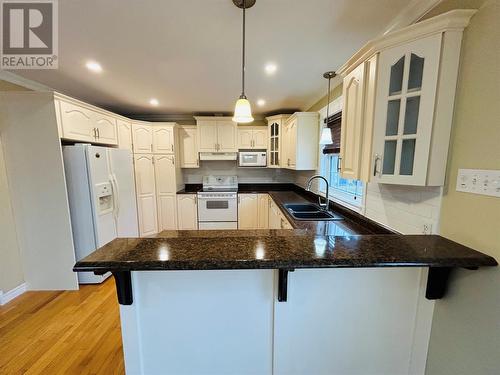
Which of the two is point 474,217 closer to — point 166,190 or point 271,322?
point 271,322

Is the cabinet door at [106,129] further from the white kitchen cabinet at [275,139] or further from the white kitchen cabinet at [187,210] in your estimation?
the white kitchen cabinet at [275,139]

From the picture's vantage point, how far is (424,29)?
98 cm

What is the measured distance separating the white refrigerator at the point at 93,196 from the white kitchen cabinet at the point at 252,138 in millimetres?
2018

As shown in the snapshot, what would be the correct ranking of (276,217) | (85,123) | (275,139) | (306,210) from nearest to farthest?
(85,123) < (306,210) < (276,217) < (275,139)

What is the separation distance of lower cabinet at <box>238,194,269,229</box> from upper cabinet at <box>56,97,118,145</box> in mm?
2240

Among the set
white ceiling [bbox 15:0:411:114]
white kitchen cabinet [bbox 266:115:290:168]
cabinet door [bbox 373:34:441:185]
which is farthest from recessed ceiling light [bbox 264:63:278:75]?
white kitchen cabinet [bbox 266:115:290:168]

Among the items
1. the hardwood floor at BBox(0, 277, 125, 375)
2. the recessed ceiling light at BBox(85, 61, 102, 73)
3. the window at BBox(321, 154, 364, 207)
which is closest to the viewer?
the hardwood floor at BBox(0, 277, 125, 375)

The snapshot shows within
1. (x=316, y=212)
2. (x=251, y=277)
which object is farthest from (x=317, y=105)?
(x=251, y=277)

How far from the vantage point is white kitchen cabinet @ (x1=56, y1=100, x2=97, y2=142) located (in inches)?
82.2

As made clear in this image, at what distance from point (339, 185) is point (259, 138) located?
6.29 ft

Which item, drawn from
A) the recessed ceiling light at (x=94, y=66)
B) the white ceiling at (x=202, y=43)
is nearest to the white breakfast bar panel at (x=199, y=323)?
the white ceiling at (x=202, y=43)

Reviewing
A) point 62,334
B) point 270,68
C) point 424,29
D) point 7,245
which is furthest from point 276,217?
point 7,245

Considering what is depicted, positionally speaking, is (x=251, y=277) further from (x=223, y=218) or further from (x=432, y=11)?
(x=223, y=218)

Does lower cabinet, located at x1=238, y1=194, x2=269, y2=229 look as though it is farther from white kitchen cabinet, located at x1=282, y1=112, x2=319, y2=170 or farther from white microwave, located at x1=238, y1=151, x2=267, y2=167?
white kitchen cabinet, located at x1=282, y1=112, x2=319, y2=170
